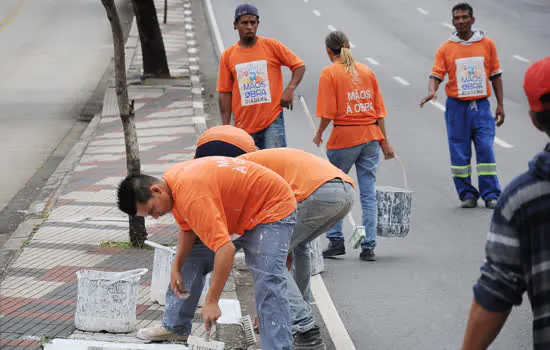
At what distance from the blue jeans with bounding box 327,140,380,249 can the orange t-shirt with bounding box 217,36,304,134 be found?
0.85 m

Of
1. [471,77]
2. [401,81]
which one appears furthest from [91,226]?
[401,81]

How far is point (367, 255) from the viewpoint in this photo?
27.7 ft

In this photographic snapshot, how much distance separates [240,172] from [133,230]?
371cm

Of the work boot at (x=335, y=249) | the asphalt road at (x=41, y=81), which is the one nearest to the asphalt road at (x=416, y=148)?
the work boot at (x=335, y=249)

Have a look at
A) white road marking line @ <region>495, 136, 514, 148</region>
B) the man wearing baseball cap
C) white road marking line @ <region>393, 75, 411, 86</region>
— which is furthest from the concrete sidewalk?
white road marking line @ <region>495, 136, 514, 148</region>

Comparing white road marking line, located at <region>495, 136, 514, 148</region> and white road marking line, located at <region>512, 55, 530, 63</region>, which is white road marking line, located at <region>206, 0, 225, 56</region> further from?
white road marking line, located at <region>495, 136, 514, 148</region>

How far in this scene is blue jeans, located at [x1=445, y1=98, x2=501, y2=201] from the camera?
10.3 meters

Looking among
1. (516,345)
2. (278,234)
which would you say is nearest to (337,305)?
(516,345)

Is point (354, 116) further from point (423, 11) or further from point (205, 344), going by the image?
point (423, 11)

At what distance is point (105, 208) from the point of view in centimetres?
1066

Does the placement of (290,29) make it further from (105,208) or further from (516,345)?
(516,345)

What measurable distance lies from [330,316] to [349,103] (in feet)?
7.11

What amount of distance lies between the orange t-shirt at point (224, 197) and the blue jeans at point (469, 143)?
528cm

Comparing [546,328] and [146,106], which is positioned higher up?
[546,328]
